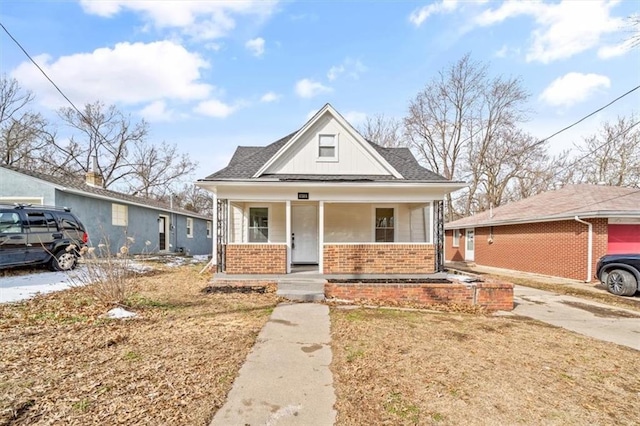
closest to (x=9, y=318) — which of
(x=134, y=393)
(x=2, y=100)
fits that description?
(x=134, y=393)

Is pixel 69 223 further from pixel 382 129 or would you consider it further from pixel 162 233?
pixel 382 129

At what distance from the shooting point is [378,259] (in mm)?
8961

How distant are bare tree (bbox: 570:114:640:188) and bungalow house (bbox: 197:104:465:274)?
66.8 feet

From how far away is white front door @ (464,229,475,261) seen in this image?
767 inches

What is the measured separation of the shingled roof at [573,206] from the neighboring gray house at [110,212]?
14.0m

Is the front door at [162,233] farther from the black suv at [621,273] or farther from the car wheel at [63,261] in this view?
the black suv at [621,273]

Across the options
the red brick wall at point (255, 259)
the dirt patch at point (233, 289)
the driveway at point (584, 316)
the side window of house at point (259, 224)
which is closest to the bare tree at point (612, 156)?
the driveway at point (584, 316)

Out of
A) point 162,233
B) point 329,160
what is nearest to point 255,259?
point 329,160

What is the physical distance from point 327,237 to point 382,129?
870 inches

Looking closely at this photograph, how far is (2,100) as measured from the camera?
24016 mm

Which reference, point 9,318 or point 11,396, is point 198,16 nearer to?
point 9,318

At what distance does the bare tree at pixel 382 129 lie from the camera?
30250mm

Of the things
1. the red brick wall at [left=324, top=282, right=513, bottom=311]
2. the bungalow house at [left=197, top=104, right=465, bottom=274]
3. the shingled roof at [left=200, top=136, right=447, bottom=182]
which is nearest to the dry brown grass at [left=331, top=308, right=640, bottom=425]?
the red brick wall at [left=324, top=282, right=513, bottom=311]

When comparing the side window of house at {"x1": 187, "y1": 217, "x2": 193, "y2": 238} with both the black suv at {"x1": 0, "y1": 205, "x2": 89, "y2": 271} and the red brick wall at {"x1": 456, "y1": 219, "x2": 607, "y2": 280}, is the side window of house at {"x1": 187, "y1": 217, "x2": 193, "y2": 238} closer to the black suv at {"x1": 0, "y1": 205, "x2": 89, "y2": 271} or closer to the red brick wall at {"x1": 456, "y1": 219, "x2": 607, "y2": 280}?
the black suv at {"x1": 0, "y1": 205, "x2": 89, "y2": 271}
